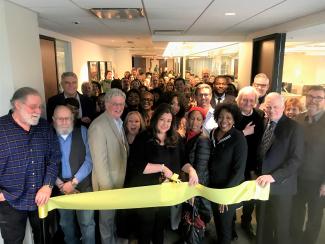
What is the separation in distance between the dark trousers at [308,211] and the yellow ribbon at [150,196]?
563 mm

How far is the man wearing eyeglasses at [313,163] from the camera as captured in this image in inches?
97.5

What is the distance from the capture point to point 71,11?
306 cm

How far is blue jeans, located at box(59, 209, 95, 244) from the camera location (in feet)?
8.22

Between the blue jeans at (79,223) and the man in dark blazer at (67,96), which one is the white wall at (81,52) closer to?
the man in dark blazer at (67,96)

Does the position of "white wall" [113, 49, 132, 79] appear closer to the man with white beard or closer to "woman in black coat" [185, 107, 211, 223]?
"woman in black coat" [185, 107, 211, 223]

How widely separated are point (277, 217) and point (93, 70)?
23.8ft

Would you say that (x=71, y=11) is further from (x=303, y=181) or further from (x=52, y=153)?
(x=303, y=181)

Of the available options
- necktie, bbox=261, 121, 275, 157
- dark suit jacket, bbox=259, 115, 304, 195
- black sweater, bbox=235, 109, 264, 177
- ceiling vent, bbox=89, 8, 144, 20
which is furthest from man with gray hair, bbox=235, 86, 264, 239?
ceiling vent, bbox=89, 8, 144, 20

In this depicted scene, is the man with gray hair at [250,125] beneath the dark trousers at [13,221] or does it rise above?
above

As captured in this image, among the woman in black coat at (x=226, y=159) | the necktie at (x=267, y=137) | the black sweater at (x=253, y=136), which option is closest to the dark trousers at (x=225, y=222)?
the woman in black coat at (x=226, y=159)

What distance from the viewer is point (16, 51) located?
8.41ft

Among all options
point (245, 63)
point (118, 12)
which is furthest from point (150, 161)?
→ point (245, 63)

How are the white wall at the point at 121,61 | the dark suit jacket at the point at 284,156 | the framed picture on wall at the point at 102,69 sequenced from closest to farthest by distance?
the dark suit jacket at the point at 284,156 < the framed picture on wall at the point at 102,69 < the white wall at the point at 121,61

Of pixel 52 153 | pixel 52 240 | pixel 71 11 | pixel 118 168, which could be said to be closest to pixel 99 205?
pixel 118 168
